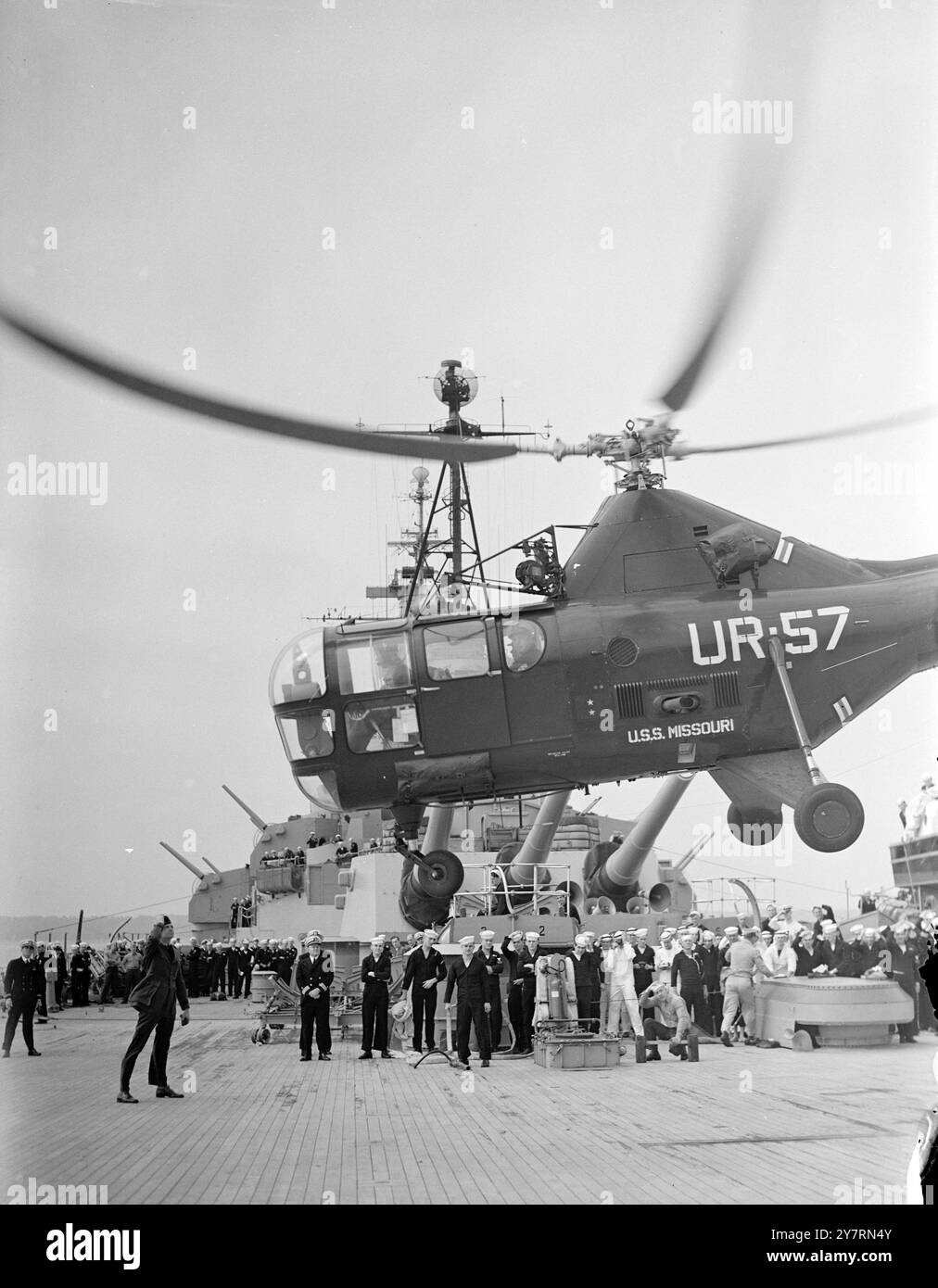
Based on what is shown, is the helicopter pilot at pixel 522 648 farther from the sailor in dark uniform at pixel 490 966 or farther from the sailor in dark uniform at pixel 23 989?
the sailor in dark uniform at pixel 23 989

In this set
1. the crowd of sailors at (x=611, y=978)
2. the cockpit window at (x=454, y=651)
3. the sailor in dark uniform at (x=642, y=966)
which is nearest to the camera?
the cockpit window at (x=454, y=651)

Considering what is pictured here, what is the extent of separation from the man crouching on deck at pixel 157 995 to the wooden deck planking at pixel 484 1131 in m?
0.22

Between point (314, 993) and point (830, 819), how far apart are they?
5.36 meters

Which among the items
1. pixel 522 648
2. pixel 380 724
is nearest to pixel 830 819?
pixel 522 648

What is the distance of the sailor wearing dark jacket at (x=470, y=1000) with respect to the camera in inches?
448

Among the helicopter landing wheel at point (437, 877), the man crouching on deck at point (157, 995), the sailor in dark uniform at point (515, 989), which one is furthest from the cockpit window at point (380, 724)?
the sailor in dark uniform at point (515, 989)

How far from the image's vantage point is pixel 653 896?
16734 mm

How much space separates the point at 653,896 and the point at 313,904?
876cm

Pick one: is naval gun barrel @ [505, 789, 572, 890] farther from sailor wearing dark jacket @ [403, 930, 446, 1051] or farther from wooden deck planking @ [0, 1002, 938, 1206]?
wooden deck planking @ [0, 1002, 938, 1206]

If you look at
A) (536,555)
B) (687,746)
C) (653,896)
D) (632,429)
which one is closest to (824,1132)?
(687,746)

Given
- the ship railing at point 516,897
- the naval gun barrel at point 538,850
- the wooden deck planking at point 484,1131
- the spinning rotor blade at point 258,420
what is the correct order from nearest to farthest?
the wooden deck planking at point 484,1131
the spinning rotor blade at point 258,420
the naval gun barrel at point 538,850
the ship railing at point 516,897

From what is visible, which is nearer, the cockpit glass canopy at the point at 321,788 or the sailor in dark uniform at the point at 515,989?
the cockpit glass canopy at the point at 321,788
